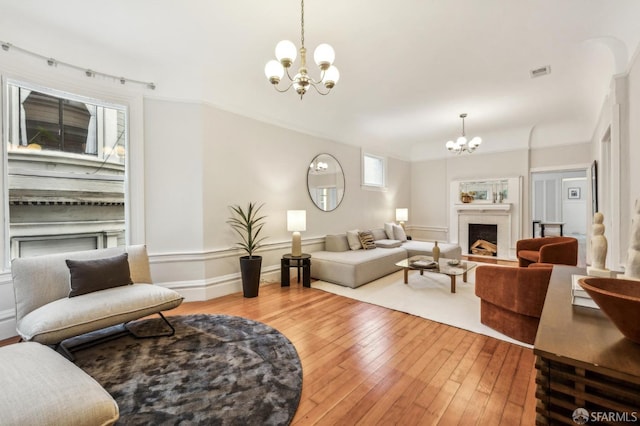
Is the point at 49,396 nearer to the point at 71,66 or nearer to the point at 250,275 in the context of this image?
the point at 250,275

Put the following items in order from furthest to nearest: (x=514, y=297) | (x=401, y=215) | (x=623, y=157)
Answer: (x=401, y=215) → (x=623, y=157) → (x=514, y=297)

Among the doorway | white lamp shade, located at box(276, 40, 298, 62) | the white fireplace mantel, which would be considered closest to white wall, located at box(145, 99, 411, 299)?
white lamp shade, located at box(276, 40, 298, 62)

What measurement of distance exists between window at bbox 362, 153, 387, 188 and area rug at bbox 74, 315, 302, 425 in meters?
4.46

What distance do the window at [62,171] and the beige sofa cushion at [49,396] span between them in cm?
205

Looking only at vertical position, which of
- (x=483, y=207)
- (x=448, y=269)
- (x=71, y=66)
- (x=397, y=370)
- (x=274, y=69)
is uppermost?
(x=71, y=66)

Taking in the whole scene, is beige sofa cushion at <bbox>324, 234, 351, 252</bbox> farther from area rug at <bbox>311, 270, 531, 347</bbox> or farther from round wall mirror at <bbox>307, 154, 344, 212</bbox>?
area rug at <bbox>311, 270, 531, 347</bbox>

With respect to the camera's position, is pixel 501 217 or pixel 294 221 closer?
pixel 294 221

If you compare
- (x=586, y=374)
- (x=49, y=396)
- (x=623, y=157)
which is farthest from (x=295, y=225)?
(x=623, y=157)

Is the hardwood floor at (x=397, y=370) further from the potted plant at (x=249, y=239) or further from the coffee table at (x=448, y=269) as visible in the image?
→ the coffee table at (x=448, y=269)

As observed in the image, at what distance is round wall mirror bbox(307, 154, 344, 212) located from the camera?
A: 5066 mm

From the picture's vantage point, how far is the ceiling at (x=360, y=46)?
2.40 meters

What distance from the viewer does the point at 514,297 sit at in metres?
2.48

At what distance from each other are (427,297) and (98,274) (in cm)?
364

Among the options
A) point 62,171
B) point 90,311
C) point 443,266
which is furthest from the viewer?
point 443,266
